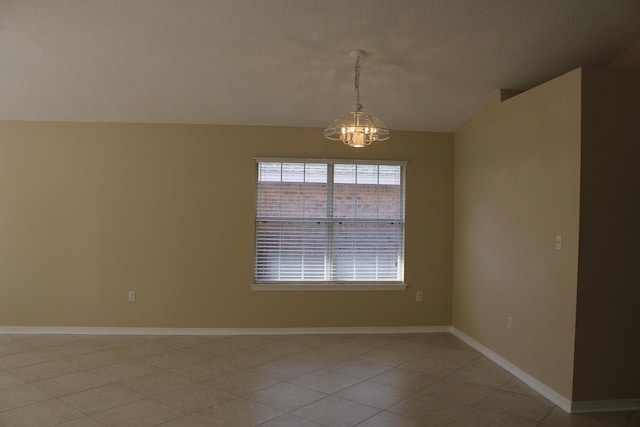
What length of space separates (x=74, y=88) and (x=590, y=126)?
4.47 m

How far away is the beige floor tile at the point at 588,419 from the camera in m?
Result: 3.16

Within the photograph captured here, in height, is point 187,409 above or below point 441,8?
below

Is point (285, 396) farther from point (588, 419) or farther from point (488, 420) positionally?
point (588, 419)

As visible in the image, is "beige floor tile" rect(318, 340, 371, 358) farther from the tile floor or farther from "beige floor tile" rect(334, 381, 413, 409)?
"beige floor tile" rect(334, 381, 413, 409)

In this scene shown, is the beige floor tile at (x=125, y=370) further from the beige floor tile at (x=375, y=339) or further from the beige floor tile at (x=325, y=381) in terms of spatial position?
the beige floor tile at (x=375, y=339)

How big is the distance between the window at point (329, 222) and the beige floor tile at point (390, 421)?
7.34 ft

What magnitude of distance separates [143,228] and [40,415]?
2364 mm

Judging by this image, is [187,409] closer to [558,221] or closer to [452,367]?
[452,367]

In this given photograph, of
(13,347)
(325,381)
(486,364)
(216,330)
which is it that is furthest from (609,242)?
(13,347)

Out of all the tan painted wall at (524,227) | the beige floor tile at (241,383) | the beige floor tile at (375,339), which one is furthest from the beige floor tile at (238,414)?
the tan painted wall at (524,227)

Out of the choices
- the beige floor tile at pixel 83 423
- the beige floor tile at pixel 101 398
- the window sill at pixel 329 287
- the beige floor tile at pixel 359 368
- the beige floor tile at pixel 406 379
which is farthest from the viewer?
the window sill at pixel 329 287

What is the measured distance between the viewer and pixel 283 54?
391 cm

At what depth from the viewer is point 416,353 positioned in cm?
469

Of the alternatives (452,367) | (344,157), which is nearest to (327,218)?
(344,157)
